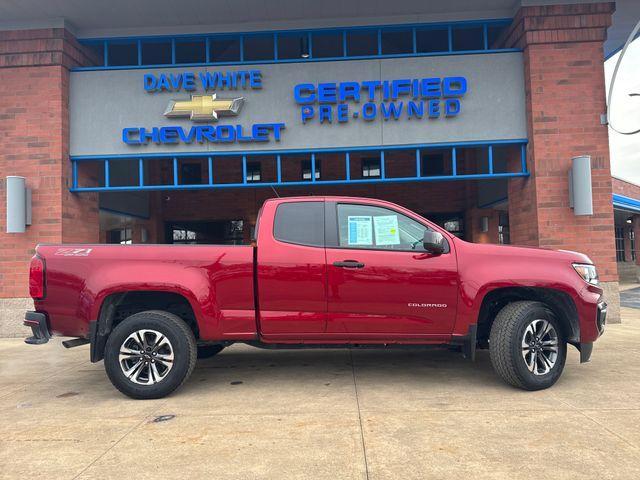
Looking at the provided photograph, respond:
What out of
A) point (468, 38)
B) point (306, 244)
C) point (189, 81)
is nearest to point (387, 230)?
point (306, 244)

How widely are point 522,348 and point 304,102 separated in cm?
656

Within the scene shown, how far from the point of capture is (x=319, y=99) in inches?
354

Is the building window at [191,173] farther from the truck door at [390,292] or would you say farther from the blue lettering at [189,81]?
the truck door at [390,292]

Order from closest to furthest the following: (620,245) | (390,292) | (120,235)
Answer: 1. (390,292)
2. (120,235)
3. (620,245)

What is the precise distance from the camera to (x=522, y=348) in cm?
427

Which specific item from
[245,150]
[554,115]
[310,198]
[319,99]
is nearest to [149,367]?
[310,198]

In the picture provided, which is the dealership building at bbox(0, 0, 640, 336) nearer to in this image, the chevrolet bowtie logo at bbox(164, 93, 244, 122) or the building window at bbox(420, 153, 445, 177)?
the chevrolet bowtie logo at bbox(164, 93, 244, 122)

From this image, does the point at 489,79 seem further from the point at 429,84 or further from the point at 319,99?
the point at 319,99

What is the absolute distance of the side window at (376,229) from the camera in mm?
4465

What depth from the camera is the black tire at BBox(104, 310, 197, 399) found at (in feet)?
13.9

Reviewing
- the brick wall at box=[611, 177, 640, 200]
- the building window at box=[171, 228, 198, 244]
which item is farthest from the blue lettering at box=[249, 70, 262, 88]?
the brick wall at box=[611, 177, 640, 200]

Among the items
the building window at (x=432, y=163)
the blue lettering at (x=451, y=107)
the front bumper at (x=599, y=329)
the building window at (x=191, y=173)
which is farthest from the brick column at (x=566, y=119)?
the building window at (x=191, y=173)

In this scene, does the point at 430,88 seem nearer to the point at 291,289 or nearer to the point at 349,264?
the point at 349,264

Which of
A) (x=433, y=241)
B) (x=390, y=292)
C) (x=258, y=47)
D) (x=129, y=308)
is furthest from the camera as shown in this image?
(x=258, y=47)
